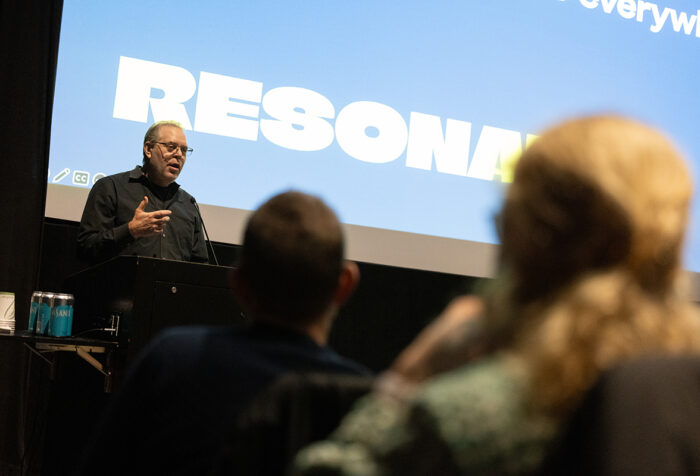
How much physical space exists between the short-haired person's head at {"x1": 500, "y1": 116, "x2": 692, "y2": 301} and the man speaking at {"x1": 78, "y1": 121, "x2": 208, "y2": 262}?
2.82 meters

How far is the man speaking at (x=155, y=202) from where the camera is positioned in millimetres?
3408

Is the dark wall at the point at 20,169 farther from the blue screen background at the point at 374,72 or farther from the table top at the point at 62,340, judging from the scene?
the table top at the point at 62,340

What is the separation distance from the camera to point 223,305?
281cm

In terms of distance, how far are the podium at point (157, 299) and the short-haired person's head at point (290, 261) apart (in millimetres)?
1665

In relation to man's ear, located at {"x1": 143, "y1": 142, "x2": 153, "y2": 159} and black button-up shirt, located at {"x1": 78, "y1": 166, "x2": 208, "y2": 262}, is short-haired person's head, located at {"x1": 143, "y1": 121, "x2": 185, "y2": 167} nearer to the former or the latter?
man's ear, located at {"x1": 143, "y1": 142, "x2": 153, "y2": 159}

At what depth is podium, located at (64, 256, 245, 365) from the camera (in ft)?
8.69

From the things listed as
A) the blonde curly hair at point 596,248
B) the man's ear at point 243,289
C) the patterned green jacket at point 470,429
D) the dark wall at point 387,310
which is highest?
the blonde curly hair at point 596,248

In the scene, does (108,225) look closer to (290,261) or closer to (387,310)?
(387,310)

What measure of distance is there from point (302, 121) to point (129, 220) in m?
1.19

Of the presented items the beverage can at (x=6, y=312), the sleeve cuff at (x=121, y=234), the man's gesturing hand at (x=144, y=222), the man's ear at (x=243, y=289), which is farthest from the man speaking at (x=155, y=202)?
the man's ear at (x=243, y=289)

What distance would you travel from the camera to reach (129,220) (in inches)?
138

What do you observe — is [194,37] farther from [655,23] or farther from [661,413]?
[661,413]

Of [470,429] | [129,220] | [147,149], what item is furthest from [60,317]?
[470,429]

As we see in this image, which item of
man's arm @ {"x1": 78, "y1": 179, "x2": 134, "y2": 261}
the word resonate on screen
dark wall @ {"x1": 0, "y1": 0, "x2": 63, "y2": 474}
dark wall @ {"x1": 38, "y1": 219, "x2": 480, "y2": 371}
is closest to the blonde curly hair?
man's arm @ {"x1": 78, "y1": 179, "x2": 134, "y2": 261}
